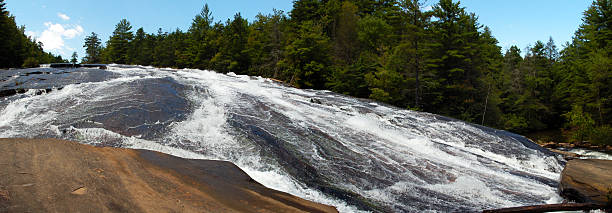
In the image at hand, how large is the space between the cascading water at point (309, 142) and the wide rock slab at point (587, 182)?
30 cm

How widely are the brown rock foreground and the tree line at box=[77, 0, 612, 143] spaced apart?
19702 mm

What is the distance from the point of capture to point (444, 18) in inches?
1035

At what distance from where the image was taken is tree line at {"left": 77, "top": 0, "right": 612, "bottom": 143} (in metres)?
24.5

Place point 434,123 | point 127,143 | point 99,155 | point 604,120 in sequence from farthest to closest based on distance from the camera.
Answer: point 604,120 < point 434,123 < point 127,143 < point 99,155

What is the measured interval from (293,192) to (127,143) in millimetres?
3433

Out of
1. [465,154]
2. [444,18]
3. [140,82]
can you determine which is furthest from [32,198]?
[444,18]

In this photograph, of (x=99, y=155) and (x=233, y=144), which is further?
(x=233, y=144)

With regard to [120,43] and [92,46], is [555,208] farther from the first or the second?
[92,46]

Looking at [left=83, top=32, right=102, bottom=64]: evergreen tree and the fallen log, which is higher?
[left=83, top=32, right=102, bottom=64]: evergreen tree

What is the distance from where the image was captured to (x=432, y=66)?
2533 cm

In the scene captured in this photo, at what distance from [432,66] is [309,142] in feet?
69.7

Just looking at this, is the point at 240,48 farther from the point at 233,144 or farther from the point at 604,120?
the point at 604,120

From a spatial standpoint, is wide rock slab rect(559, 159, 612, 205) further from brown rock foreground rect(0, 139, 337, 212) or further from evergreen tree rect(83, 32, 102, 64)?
evergreen tree rect(83, 32, 102, 64)

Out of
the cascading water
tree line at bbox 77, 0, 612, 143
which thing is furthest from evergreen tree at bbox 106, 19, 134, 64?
the cascading water
